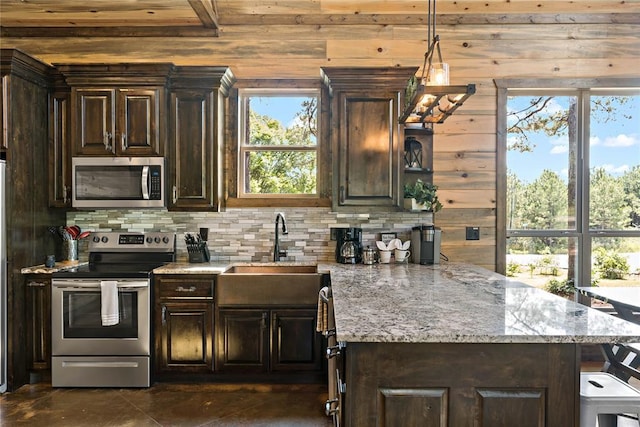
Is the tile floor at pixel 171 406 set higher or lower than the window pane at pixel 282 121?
lower

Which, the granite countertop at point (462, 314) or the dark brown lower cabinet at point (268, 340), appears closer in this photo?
the granite countertop at point (462, 314)

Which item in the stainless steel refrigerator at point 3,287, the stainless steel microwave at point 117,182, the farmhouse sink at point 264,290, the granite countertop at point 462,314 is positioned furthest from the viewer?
the stainless steel microwave at point 117,182

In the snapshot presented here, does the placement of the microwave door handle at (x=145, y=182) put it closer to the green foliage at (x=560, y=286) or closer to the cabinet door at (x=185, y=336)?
the cabinet door at (x=185, y=336)

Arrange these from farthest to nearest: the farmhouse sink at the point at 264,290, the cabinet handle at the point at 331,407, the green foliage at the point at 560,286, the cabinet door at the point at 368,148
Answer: the green foliage at the point at 560,286
the cabinet door at the point at 368,148
the farmhouse sink at the point at 264,290
the cabinet handle at the point at 331,407

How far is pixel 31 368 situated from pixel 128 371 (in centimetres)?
78

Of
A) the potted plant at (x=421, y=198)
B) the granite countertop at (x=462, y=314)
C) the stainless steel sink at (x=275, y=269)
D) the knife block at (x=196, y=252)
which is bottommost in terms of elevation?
the stainless steel sink at (x=275, y=269)

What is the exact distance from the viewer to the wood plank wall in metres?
3.87

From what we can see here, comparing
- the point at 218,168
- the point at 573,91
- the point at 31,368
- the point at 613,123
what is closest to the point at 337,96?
the point at 218,168

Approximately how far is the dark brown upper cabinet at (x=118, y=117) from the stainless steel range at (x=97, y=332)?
99 cm

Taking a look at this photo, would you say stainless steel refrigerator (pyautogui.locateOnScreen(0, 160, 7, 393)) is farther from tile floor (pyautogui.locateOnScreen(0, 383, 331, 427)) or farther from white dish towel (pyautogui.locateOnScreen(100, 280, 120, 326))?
white dish towel (pyautogui.locateOnScreen(100, 280, 120, 326))

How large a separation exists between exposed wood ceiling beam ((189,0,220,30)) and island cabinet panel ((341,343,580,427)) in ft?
9.69

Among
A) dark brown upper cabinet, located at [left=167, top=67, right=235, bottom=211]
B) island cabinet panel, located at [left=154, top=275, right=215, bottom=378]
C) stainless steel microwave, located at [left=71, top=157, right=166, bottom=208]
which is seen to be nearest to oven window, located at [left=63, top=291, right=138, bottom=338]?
island cabinet panel, located at [left=154, top=275, right=215, bottom=378]

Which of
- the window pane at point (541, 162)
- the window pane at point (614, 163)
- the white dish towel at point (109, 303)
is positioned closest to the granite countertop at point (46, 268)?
the white dish towel at point (109, 303)

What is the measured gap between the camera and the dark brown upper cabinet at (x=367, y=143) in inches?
141
